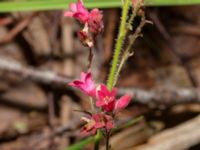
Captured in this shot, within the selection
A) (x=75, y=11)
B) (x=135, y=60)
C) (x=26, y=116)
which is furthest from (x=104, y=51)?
(x=75, y=11)

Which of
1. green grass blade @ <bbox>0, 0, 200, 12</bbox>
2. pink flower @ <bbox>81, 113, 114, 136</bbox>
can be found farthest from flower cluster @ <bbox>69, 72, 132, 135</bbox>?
green grass blade @ <bbox>0, 0, 200, 12</bbox>

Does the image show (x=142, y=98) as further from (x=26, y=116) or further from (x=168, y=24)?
(x=168, y=24)

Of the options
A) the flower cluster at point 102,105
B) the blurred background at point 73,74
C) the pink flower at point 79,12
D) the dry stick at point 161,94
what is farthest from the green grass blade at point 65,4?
the dry stick at point 161,94

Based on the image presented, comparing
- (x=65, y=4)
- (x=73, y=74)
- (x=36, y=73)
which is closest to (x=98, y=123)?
(x=65, y=4)

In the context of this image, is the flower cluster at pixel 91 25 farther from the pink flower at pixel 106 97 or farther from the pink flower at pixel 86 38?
the pink flower at pixel 106 97

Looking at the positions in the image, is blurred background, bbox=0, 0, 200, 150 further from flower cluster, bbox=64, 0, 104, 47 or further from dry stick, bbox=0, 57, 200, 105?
flower cluster, bbox=64, 0, 104, 47

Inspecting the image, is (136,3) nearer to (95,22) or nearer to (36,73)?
(95,22)
